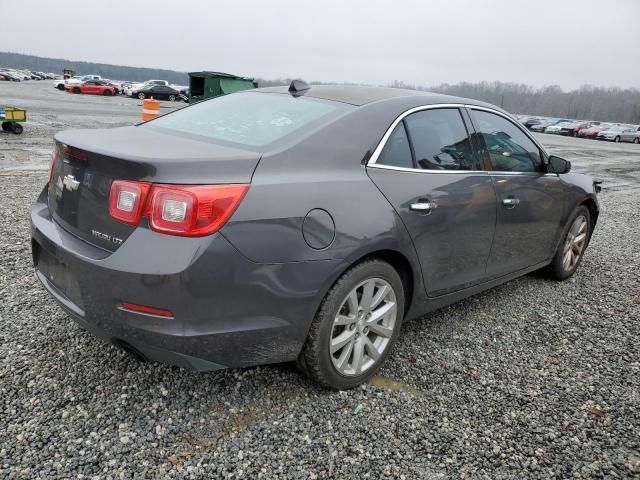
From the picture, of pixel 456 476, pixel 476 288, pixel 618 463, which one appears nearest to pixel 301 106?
pixel 476 288

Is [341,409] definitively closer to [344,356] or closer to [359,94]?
[344,356]

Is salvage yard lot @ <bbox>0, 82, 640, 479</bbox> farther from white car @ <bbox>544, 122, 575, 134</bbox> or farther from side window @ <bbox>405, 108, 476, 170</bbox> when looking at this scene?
white car @ <bbox>544, 122, 575, 134</bbox>

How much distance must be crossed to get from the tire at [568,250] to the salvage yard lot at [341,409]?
2.82ft

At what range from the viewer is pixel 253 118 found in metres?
2.93

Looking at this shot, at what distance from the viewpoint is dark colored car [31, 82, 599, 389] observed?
2145 millimetres

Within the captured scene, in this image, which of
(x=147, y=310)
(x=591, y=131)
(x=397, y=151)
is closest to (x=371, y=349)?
(x=397, y=151)

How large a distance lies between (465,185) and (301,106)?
1112 millimetres

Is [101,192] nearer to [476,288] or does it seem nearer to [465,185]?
[465,185]

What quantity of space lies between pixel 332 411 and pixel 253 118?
165 centimetres

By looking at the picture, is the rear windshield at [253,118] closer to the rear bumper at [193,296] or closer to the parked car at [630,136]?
the rear bumper at [193,296]

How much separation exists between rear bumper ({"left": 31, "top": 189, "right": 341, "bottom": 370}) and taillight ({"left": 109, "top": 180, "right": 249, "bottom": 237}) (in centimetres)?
5

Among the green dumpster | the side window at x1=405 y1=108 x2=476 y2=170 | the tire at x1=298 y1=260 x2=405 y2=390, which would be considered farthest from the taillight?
the green dumpster

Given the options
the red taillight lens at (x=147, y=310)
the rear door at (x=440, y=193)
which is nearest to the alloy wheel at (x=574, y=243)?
the rear door at (x=440, y=193)

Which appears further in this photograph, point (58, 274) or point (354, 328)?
point (354, 328)
